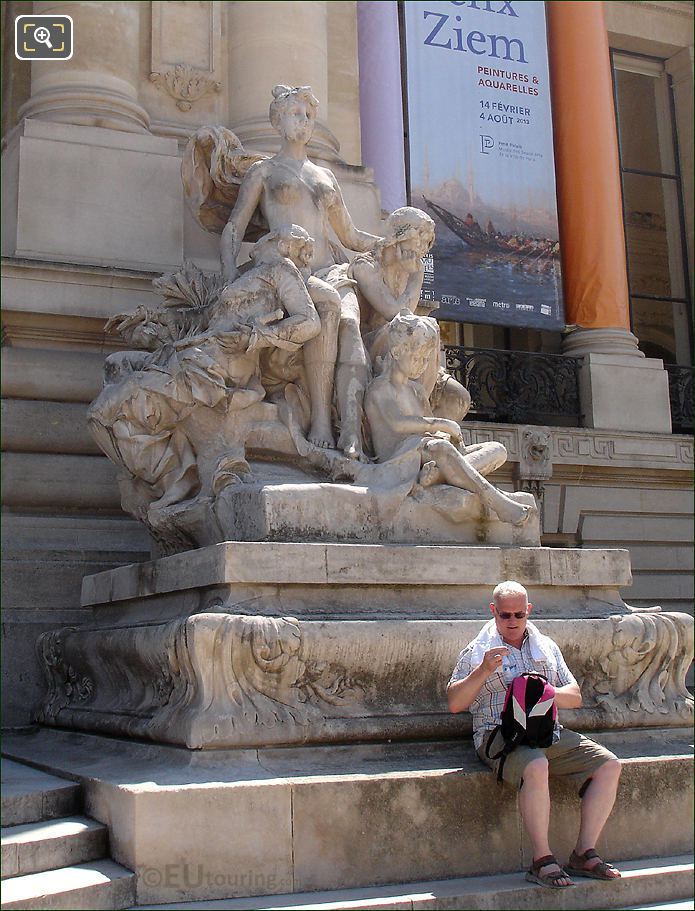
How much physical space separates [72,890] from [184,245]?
6672 millimetres

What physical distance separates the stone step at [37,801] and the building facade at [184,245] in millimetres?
2686

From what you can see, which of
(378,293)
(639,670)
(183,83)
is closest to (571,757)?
(639,670)

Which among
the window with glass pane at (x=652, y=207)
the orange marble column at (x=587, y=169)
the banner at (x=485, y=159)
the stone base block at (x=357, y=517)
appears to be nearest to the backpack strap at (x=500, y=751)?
the stone base block at (x=357, y=517)

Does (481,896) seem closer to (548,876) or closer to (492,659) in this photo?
(548,876)

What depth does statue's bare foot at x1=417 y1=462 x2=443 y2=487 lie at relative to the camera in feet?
22.9

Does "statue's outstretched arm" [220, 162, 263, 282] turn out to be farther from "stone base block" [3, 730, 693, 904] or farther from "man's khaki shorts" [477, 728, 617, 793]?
"man's khaki shorts" [477, 728, 617, 793]

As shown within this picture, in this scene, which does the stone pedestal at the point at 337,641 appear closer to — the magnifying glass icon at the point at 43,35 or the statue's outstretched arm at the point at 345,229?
the statue's outstretched arm at the point at 345,229

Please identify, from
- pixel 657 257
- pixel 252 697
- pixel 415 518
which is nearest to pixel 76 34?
pixel 415 518

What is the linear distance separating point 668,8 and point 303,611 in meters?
14.4

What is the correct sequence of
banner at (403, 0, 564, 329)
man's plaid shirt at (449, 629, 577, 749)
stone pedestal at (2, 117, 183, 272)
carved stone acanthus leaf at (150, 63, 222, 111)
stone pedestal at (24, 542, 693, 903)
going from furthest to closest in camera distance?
banner at (403, 0, 564, 329) → carved stone acanthus leaf at (150, 63, 222, 111) → stone pedestal at (2, 117, 183, 272) → man's plaid shirt at (449, 629, 577, 749) → stone pedestal at (24, 542, 693, 903)

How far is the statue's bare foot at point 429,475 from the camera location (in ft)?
22.9

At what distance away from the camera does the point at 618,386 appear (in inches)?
550

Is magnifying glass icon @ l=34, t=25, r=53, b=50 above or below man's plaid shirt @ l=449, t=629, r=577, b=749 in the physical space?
above

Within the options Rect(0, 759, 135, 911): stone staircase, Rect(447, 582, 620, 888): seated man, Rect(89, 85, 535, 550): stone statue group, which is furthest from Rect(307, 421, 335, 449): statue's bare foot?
Rect(0, 759, 135, 911): stone staircase
